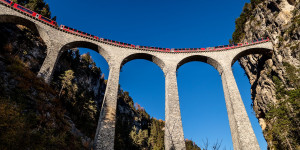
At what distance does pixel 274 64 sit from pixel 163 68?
15.7m

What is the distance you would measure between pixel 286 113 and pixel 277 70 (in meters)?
6.33

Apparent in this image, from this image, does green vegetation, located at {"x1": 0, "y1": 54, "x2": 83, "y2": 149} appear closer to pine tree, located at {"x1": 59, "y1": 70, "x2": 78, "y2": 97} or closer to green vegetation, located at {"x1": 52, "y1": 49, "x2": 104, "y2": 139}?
green vegetation, located at {"x1": 52, "y1": 49, "x2": 104, "y2": 139}

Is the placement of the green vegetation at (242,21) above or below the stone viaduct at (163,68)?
above

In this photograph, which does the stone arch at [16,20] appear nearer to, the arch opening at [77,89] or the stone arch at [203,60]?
the arch opening at [77,89]

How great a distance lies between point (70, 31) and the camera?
912 inches

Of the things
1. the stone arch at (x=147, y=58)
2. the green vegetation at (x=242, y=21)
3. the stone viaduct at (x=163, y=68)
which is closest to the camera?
the stone viaduct at (x=163, y=68)

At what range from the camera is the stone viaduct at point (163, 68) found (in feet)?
58.2

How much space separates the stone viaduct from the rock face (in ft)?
8.32

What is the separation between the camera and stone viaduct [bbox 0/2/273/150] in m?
17.8

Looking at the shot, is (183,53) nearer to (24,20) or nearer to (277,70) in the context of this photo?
(277,70)

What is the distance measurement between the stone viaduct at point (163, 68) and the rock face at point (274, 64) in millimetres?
2537

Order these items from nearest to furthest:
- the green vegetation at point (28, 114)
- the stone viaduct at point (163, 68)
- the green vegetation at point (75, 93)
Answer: the green vegetation at point (28, 114), the stone viaduct at point (163, 68), the green vegetation at point (75, 93)

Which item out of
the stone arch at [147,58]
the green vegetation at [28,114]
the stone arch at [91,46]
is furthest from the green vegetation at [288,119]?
the stone arch at [91,46]

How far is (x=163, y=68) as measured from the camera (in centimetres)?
2548
